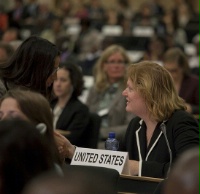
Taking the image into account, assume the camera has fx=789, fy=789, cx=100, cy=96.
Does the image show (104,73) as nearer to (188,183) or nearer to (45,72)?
(45,72)

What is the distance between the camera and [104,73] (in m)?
7.79

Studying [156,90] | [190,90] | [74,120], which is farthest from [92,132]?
[156,90]

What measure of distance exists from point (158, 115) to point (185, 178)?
2770 millimetres

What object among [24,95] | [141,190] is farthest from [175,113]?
[24,95]

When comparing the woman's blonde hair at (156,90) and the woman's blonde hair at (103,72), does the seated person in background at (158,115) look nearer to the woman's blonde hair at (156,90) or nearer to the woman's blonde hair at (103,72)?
the woman's blonde hair at (156,90)

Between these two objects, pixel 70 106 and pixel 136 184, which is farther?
pixel 70 106

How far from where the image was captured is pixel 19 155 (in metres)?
2.19

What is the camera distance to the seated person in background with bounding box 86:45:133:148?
7234 mm

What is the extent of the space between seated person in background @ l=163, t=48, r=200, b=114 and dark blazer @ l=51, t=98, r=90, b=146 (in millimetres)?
1455

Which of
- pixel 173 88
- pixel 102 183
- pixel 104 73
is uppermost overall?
pixel 102 183

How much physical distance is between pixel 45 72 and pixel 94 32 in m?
11.2

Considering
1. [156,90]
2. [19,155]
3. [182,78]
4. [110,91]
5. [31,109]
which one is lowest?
[110,91]

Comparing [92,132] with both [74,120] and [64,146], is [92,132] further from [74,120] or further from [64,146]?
[64,146]

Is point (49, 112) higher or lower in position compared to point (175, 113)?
higher
